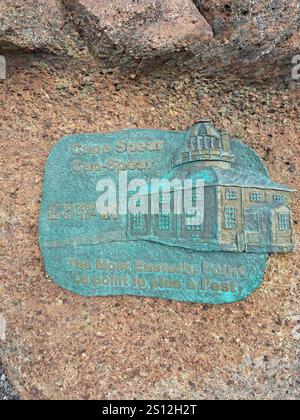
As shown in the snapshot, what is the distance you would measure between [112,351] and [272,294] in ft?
2.38

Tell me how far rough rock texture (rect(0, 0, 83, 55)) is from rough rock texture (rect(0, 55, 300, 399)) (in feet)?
0.33

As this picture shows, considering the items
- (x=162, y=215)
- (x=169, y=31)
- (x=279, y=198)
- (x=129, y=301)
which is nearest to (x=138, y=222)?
(x=162, y=215)

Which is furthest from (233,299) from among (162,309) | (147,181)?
(147,181)

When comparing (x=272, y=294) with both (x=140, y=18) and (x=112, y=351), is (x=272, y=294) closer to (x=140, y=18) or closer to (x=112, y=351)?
(x=112, y=351)

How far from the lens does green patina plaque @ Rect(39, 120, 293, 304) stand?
163 centimetres

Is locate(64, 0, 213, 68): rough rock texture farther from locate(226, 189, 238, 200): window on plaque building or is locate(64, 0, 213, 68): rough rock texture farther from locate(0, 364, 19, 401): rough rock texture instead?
locate(0, 364, 19, 401): rough rock texture

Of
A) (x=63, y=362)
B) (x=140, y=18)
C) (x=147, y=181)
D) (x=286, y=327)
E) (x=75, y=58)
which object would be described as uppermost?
(x=140, y=18)

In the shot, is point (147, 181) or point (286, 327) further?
point (147, 181)

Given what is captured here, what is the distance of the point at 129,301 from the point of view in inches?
68.4

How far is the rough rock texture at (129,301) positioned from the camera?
5.39ft

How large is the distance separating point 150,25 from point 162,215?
31.6 inches

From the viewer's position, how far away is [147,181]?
1.77 metres

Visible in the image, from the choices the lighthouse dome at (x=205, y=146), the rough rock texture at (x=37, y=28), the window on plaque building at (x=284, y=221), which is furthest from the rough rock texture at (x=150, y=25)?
the window on plaque building at (x=284, y=221)

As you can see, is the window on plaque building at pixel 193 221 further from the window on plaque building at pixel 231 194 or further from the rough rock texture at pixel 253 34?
the rough rock texture at pixel 253 34
